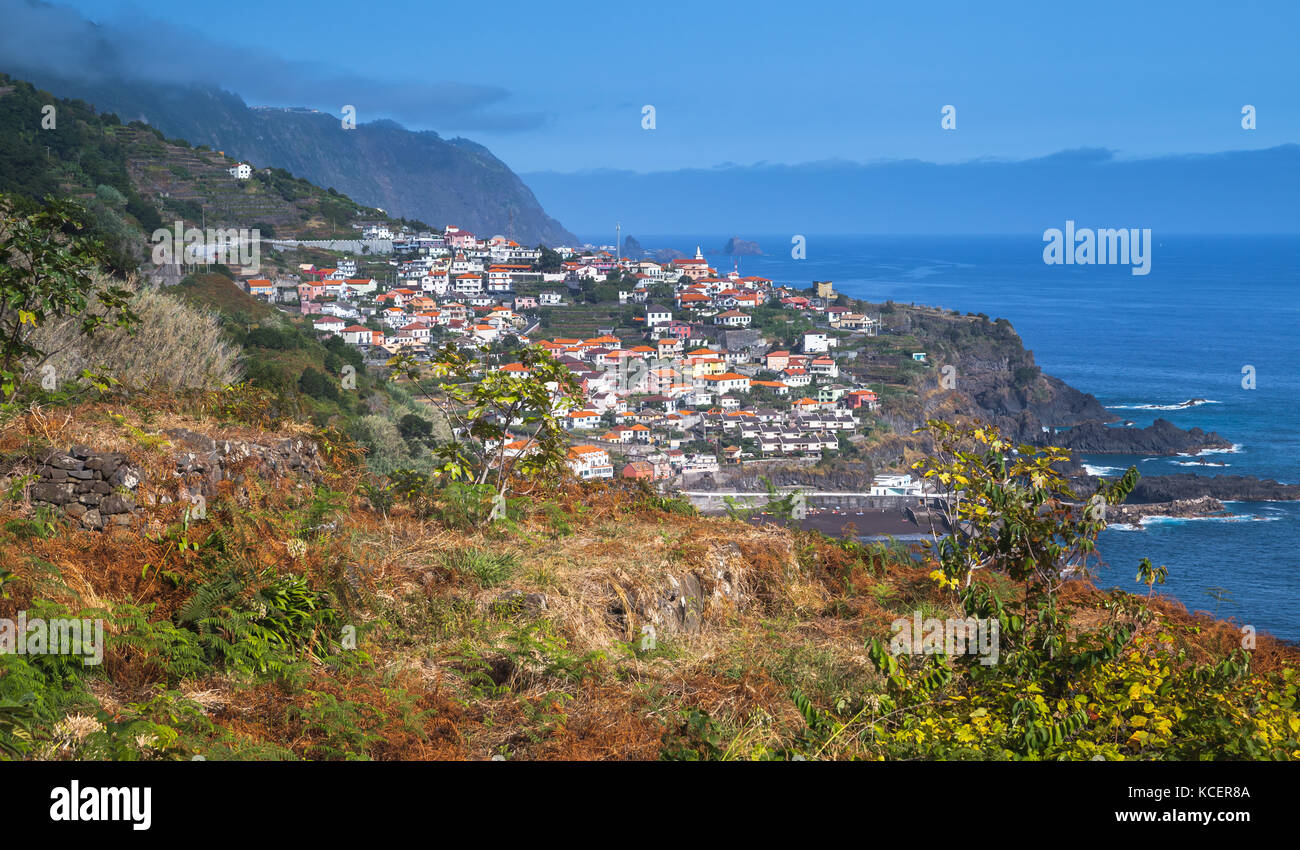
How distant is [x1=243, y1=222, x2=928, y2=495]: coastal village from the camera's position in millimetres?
47750

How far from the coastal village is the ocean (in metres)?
13.1

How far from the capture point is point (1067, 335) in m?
90.0

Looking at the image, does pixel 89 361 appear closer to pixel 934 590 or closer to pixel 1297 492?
pixel 934 590

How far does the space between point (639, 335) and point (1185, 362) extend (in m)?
44.1

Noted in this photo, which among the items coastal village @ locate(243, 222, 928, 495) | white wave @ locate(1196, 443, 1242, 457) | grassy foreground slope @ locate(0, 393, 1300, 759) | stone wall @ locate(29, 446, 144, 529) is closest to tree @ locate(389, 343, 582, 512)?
grassy foreground slope @ locate(0, 393, 1300, 759)

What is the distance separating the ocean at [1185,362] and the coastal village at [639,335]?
13.1m

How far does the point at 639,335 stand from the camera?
226 feet

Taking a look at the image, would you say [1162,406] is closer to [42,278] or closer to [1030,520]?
[1030,520]

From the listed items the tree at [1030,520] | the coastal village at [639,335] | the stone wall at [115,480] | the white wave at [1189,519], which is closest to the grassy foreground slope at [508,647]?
the stone wall at [115,480]

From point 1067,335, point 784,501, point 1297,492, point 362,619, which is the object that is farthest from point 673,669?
point 1067,335

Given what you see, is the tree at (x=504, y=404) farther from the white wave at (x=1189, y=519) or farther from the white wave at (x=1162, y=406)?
the white wave at (x=1162, y=406)

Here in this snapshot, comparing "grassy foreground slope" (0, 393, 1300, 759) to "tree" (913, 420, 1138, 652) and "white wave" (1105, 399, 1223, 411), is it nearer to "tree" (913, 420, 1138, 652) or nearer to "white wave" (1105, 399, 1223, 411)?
"tree" (913, 420, 1138, 652)

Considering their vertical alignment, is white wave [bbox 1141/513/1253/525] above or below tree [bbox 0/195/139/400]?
below

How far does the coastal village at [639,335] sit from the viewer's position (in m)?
47.8
